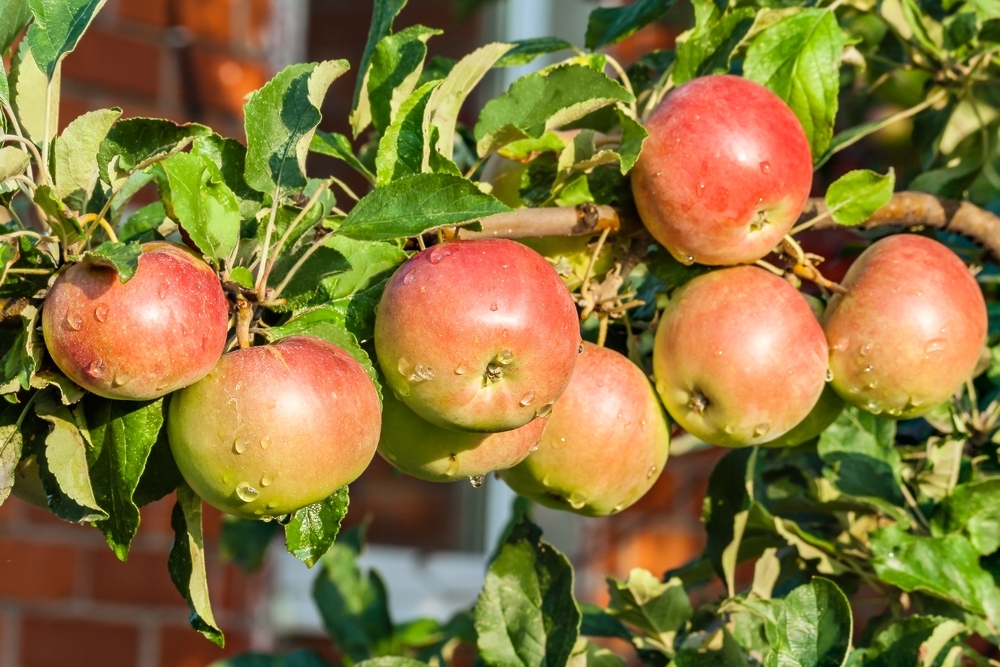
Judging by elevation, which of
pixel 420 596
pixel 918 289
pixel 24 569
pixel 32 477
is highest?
pixel 918 289

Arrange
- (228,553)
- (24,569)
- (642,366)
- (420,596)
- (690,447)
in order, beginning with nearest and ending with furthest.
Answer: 1. (642,366)
2. (690,447)
3. (228,553)
4. (24,569)
5. (420,596)

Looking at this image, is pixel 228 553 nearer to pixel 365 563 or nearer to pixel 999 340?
pixel 365 563

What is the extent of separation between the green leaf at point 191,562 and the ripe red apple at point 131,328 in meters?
0.11

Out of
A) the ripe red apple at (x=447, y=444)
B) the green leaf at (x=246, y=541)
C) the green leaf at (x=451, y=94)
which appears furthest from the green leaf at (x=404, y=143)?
the green leaf at (x=246, y=541)

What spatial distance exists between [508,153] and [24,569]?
132 cm

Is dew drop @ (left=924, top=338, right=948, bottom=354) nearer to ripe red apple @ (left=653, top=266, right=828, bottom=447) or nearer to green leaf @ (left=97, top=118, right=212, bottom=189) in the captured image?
ripe red apple @ (left=653, top=266, right=828, bottom=447)

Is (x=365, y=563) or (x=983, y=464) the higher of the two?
(x=983, y=464)

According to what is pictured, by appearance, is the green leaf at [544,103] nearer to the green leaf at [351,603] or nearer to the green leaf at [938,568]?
the green leaf at [938,568]

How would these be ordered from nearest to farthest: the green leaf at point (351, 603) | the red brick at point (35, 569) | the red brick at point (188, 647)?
the green leaf at point (351, 603)
the red brick at point (35, 569)
the red brick at point (188, 647)

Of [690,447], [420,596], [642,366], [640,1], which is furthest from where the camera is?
[420,596]

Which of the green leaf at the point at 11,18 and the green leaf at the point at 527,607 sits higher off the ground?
the green leaf at the point at 11,18

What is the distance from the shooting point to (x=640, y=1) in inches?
37.3

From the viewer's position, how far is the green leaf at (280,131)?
0.63 m

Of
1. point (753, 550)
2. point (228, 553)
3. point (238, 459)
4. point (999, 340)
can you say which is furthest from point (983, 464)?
point (228, 553)
